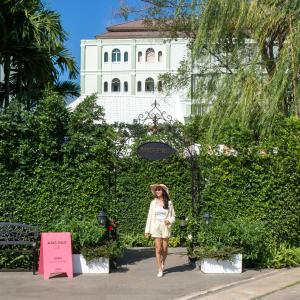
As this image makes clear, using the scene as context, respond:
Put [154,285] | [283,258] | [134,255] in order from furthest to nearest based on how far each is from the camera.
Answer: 1. [134,255]
2. [283,258]
3. [154,285]

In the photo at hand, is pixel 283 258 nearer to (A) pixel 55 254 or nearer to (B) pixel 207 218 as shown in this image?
(B) pixel 207 218

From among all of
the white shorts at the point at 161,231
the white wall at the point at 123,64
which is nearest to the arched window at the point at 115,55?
the white wall at the point at 123,64

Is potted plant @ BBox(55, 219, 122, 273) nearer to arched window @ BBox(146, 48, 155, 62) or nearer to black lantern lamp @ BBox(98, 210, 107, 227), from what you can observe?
black lantern lamp @ BBox(98, 210, 107, 227)

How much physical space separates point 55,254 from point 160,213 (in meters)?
2.03

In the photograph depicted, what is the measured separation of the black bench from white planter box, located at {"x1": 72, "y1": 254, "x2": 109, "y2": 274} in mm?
748

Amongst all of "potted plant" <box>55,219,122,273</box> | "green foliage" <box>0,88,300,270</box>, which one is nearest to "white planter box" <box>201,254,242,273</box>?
"green foliage" <box>0,88,300,270</box>

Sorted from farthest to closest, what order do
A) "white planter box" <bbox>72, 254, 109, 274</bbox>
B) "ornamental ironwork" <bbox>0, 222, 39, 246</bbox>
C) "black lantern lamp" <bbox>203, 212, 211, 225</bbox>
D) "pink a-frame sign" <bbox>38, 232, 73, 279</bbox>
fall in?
"black lantern lamp" <bbox>203, 212, 211, 225</bbox>
"ornamental ironwork" <bbox>0, 222, 39, 246</bbox>
"white planter box" <bbox>72, 254, 109, 274</bbox>
"pink a-frame sign" <bbox>38, 232, 73, 279</bbox>

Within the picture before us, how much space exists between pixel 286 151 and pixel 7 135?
5.55m

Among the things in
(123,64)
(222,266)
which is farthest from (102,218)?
(123,64)

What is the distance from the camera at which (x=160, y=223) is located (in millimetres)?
10266

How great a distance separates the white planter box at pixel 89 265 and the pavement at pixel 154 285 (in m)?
0.17

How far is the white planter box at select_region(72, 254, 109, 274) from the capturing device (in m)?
10.3

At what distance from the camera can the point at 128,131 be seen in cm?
1386

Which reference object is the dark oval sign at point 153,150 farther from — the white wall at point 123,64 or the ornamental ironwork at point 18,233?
the white wall at point 123,64
